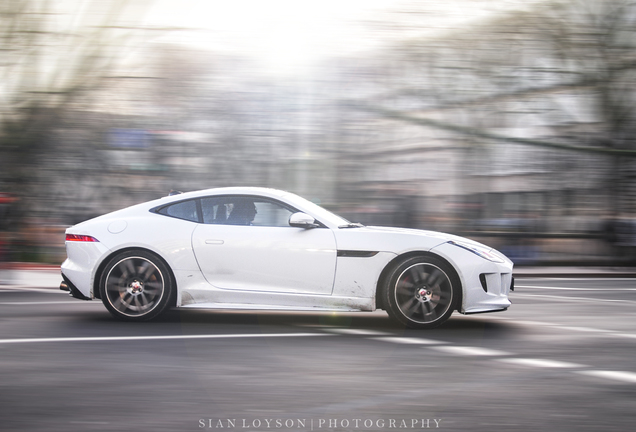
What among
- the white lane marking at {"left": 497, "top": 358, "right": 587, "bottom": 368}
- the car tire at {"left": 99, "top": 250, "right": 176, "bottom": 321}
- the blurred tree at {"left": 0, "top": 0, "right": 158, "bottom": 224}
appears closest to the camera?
the white lane marking at {"left": 497, "top": 358, "right": 587, "bottom": 368}

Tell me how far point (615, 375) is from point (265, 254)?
319 centimetres

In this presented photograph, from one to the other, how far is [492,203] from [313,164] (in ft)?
14.2

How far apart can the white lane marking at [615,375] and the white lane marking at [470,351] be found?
775mm

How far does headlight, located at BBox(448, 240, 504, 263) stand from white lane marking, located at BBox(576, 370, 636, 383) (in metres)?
1.93

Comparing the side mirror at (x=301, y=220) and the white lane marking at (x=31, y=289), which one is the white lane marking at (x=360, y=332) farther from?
the white lane marking at (x=31, y=289)

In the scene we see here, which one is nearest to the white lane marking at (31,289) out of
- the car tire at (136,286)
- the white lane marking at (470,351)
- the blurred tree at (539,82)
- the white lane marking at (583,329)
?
the car tire at (136,286)

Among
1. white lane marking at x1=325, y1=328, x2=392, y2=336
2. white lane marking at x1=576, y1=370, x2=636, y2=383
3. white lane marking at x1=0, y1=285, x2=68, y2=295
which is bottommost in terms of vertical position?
white lane marking at x1=0, y1=285, x2=68, y2=295

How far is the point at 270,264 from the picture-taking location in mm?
6816

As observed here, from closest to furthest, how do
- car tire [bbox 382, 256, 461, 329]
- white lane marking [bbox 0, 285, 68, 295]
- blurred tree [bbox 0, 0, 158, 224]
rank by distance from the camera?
1. car tire [bbox 382, 256, 461, 329]
2. white lane marking [bbox 0, 285, 68, 295]
3. blurred tree [bbox 0, 0, 158, 224]

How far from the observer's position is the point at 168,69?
651 inches

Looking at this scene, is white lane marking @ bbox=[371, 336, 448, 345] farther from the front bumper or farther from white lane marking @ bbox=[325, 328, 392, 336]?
the front bumper

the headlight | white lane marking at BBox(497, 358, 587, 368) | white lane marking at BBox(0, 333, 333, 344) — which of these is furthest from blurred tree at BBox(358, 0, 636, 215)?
white lane marking at BBox(497, 358, 587, 368)

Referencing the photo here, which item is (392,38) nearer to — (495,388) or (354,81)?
(354,81)

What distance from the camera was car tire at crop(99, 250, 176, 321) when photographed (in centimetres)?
700
